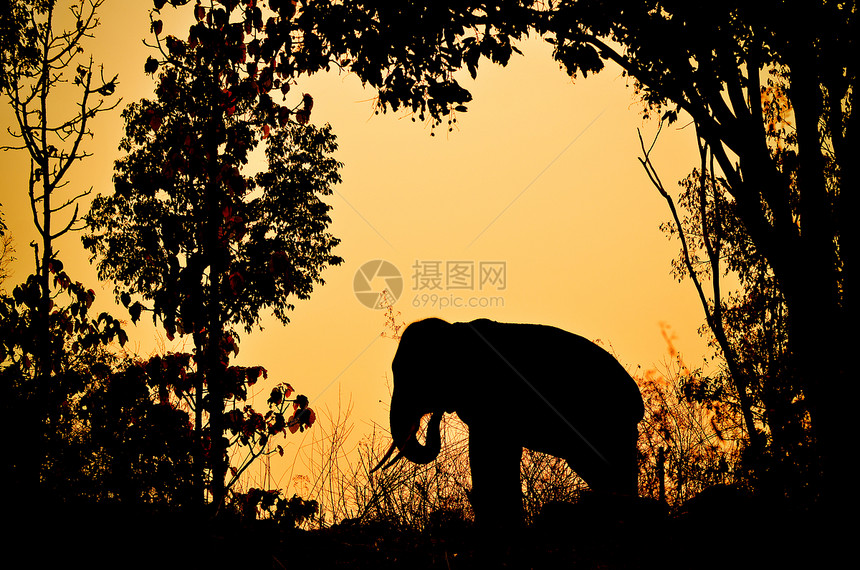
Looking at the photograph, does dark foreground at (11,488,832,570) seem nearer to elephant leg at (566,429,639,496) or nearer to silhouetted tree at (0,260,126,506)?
silhouetted tree at (0,260,126,506)

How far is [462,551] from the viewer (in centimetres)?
439

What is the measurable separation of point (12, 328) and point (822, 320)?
5987mm

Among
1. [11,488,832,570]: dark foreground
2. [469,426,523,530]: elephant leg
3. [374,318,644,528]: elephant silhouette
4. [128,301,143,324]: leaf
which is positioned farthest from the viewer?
[374,318,644,528]: elephant silhouette

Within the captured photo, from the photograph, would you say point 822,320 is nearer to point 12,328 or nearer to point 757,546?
point 757,546

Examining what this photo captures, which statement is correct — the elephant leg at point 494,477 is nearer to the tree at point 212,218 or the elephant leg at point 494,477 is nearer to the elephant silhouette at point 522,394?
the elephant silhouette at point 522,394

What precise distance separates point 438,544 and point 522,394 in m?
3.00

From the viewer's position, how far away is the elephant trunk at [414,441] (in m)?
6.97

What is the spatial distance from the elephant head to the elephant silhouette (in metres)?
0.01

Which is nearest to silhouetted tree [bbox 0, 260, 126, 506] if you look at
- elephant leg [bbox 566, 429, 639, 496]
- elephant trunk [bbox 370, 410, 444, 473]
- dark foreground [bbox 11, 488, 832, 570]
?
dark foreground [bbox 11, 488, 832, 570]

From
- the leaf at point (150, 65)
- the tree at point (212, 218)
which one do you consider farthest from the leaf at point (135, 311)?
the leaf at point (150, 65)

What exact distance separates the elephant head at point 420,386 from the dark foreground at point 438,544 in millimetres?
2745

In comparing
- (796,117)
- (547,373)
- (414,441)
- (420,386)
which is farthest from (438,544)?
(796,117)

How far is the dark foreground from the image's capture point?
3.50 metres

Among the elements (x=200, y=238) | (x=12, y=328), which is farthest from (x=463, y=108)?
(x=12, y=328)
